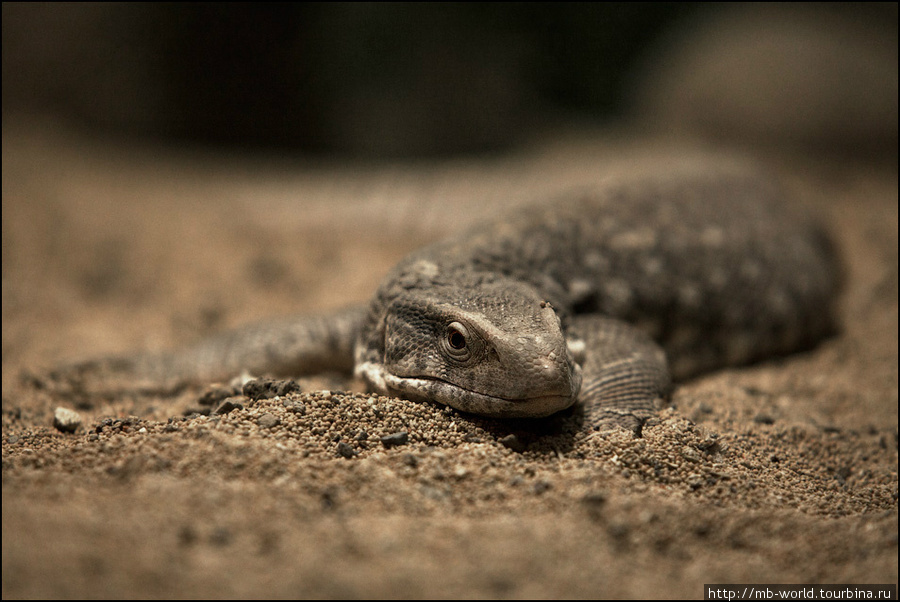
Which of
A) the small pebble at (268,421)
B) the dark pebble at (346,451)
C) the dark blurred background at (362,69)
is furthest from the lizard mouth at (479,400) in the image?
the dark blurred background at (362,69)

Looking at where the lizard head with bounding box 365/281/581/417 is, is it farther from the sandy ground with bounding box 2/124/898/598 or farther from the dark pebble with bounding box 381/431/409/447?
the dark pebble with bounding box 381/431/409/447

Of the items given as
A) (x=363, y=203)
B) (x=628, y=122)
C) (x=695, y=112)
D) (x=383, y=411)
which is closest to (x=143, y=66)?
(x=363, y=203)

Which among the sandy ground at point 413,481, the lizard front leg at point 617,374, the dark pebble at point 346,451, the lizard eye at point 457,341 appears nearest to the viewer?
the sandy ground at point 413,481

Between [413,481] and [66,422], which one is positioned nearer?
[413,481]

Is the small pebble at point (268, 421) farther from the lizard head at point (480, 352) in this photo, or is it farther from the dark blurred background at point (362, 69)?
the dark blurred background at point (362, 69)

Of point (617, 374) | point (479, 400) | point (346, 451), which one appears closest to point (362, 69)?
point (617, 374)

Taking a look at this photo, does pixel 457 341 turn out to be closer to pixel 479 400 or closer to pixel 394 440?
pixel 479 400
